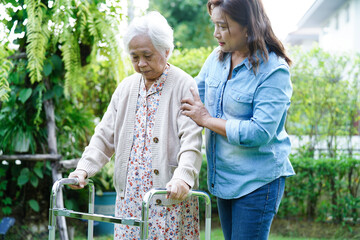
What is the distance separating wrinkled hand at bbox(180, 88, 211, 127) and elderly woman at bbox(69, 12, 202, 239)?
0.03 meters

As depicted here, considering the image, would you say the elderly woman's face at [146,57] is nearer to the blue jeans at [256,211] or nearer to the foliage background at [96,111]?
the blue jeans at [256,211]

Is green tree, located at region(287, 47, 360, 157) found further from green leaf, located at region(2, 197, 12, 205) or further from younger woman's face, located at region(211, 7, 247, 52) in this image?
younger woman's face, located at region(211, 7, 247, 52)

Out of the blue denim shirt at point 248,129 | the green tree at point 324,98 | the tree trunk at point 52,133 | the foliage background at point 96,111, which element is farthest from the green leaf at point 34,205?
the green tree at point 324,98

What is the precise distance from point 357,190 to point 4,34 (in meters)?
3.66

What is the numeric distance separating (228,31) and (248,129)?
1.39 feet

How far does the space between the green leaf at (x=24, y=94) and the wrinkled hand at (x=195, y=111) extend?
6.11 ft

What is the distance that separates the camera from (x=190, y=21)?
1555 cm

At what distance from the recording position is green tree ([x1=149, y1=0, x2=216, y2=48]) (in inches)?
593

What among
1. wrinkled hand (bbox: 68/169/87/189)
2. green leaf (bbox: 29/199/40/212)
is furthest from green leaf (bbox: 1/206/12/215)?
wrinkled hand (bbox: 68/169/87/189)

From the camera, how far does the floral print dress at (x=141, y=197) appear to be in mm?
1991

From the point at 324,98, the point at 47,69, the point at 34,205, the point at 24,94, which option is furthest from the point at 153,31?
the point at 324,98

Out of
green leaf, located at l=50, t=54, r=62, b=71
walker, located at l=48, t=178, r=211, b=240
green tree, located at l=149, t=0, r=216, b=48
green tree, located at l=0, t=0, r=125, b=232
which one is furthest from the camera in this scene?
green tree, located at l=149, t=0, r=216, b=48

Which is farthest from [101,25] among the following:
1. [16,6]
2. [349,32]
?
[349,32]

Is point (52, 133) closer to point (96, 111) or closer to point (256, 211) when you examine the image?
point (96, 111)
